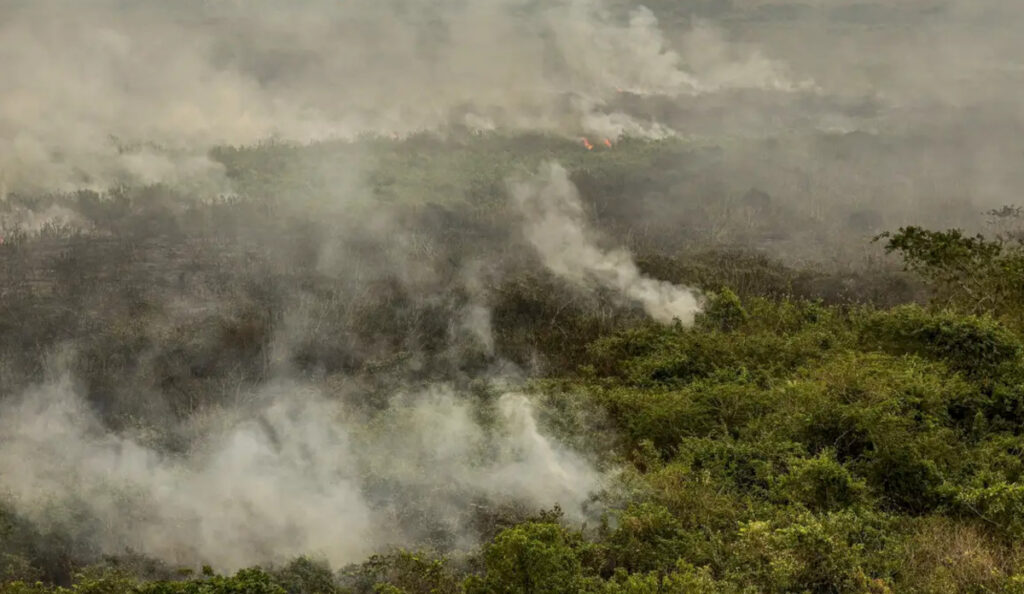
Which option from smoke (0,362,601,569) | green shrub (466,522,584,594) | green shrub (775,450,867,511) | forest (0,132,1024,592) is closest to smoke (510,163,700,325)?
forest (0,132,1024,592)

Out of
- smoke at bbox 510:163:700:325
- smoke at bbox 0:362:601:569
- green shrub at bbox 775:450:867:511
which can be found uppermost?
smoke at bbox 510:163:700:325

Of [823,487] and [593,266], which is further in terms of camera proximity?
[593,266]

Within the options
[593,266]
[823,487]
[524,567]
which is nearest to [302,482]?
[524,567]

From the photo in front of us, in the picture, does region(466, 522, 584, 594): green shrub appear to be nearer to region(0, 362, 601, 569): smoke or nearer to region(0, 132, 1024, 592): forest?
region(0, 132, 1024, 592): forest

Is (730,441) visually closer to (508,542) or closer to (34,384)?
(508,542)

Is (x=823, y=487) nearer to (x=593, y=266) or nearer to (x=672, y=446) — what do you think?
(x=672, y=446)

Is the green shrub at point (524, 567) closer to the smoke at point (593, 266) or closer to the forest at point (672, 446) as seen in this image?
the forest at point (672, 446)
